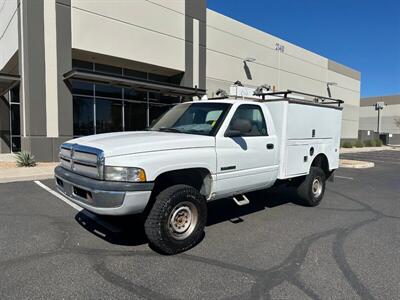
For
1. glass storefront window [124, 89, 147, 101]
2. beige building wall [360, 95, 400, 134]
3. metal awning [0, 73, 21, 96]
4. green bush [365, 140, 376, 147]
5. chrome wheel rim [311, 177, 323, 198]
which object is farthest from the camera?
beige building wall [360, 95, 400, 134]

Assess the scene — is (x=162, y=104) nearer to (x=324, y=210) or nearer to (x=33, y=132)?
(x=33, y=132)

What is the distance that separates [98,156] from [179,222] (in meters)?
1.38

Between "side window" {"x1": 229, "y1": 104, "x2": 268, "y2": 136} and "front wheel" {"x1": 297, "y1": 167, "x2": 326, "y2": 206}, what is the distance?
177 centimetres

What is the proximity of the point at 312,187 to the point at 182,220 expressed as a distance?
11.6 ft

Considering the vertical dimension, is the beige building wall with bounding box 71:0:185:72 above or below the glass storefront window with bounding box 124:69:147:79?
above

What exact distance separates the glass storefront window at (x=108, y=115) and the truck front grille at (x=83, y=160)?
39.9 feet

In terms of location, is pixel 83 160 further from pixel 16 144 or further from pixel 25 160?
pixel 16 144

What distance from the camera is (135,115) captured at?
1802cm

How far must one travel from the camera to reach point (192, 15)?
18.5 meters

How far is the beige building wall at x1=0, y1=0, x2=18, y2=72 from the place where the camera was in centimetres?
1501

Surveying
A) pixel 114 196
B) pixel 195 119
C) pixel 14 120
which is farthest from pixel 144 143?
pixel 14 120

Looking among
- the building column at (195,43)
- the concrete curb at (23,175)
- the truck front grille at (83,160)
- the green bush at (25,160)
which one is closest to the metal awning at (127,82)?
the building column at (195,43)

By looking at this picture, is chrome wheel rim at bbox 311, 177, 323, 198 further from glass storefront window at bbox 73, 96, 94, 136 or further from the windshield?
glass storefront window at bbox 73, 96, 94, 136

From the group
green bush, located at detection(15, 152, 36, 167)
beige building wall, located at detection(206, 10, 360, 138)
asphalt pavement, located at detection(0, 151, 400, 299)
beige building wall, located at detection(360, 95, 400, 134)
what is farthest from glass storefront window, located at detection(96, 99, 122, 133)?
beige building wall, located at detection(360, 95, 400, 134)
